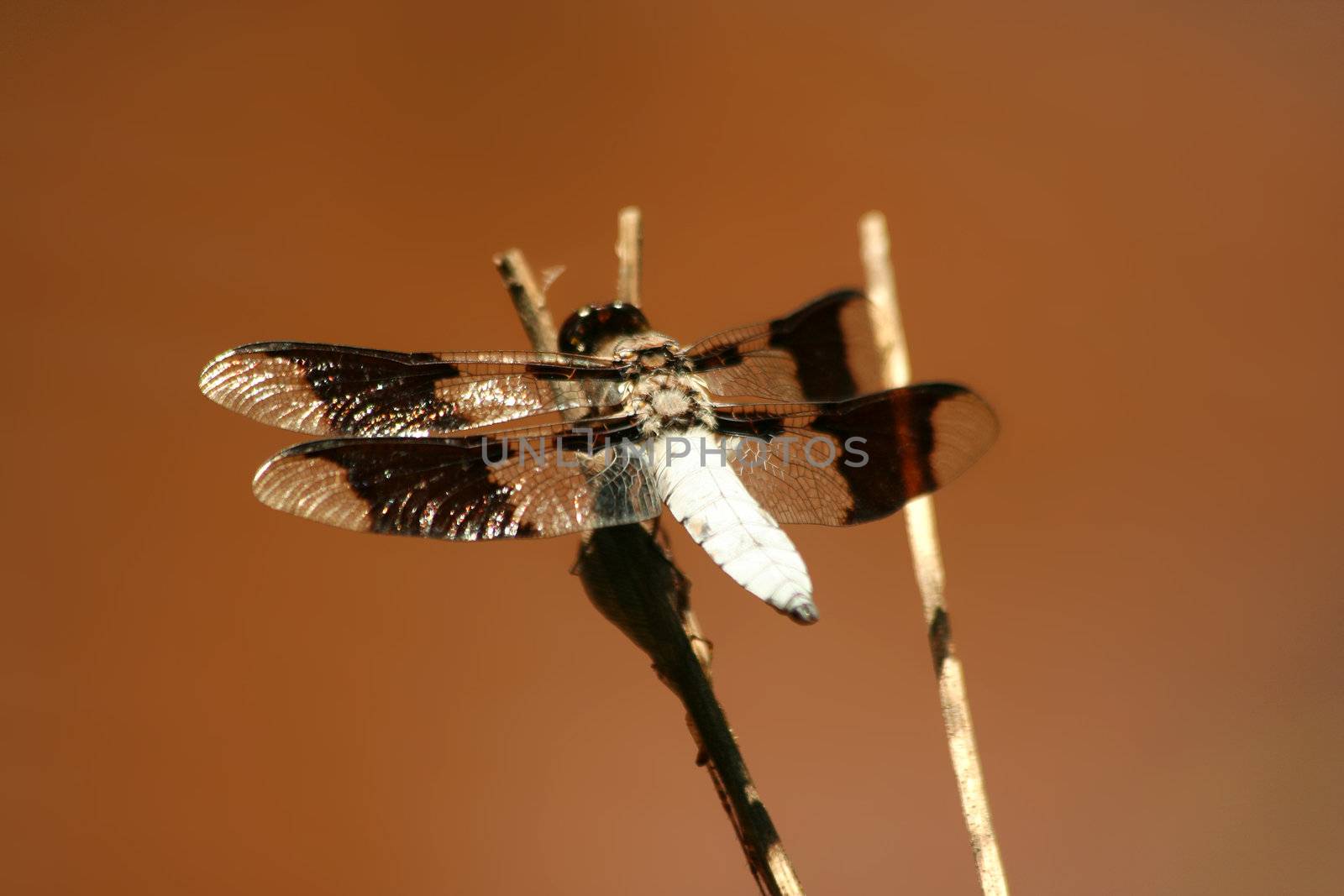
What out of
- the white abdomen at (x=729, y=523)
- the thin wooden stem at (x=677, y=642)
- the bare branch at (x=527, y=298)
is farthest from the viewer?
the bare branch at (x=527, y=298)

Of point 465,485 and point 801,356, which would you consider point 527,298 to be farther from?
point 801,356

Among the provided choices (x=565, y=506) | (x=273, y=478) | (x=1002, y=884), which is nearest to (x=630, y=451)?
(x=565, y=506)

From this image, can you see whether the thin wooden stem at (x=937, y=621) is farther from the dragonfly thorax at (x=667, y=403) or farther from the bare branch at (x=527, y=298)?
the bare branch at (x=527, y=298)

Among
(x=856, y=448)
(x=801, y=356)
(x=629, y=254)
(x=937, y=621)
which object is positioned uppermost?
→ (x=629, y=254)

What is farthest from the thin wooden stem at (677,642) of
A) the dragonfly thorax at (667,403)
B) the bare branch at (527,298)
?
the dragonfly thorax at (667,403)

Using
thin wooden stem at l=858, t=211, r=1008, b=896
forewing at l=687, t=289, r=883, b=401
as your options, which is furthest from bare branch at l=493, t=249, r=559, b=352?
thin wooden stem at l=858, t=211, r=1008, b=896

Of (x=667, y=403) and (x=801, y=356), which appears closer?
(x=667, y=403)

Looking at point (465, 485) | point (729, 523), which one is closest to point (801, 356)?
point (729, 523)
